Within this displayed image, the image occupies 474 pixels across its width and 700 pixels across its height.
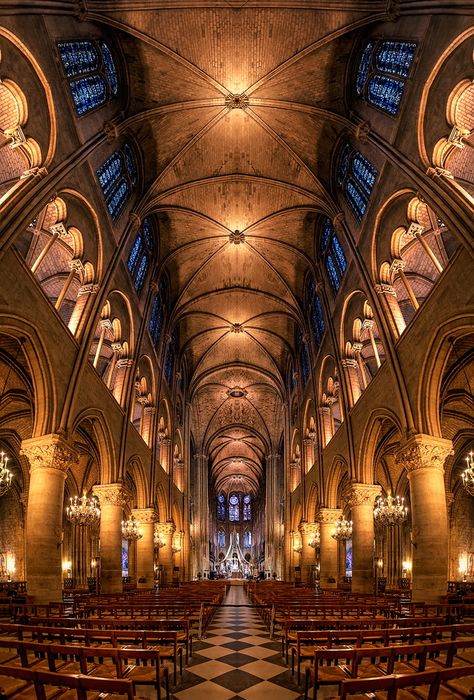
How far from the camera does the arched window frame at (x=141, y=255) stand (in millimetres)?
26359

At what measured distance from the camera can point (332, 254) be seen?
2720 cm

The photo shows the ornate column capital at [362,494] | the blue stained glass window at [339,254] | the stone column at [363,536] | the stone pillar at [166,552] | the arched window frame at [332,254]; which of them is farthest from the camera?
the stone pillar at [166,552]

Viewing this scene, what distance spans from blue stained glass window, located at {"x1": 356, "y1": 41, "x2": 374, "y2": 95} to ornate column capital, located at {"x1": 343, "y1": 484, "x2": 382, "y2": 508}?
1656 cm

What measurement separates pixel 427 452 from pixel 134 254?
17531mm

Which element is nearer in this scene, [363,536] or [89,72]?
[89,72]

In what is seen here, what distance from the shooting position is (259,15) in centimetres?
1847

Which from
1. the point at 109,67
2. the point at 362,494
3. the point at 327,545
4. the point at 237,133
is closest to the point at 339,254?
the point at 237,133

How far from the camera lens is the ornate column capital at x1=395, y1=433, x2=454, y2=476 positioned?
16109mm

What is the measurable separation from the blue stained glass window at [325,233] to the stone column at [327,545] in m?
15.3

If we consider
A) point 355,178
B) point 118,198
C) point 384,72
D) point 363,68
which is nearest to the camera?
point 384,72

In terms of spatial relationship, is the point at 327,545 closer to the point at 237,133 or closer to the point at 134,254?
the point at 134,254

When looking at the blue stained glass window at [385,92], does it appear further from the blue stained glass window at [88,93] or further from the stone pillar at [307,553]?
the stone pillar at [307,553]

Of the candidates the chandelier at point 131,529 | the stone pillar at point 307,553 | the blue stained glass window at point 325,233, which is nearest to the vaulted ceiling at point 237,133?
the blue stained glass window at point 325,233

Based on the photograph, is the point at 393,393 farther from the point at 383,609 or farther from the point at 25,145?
the point at 25,145
